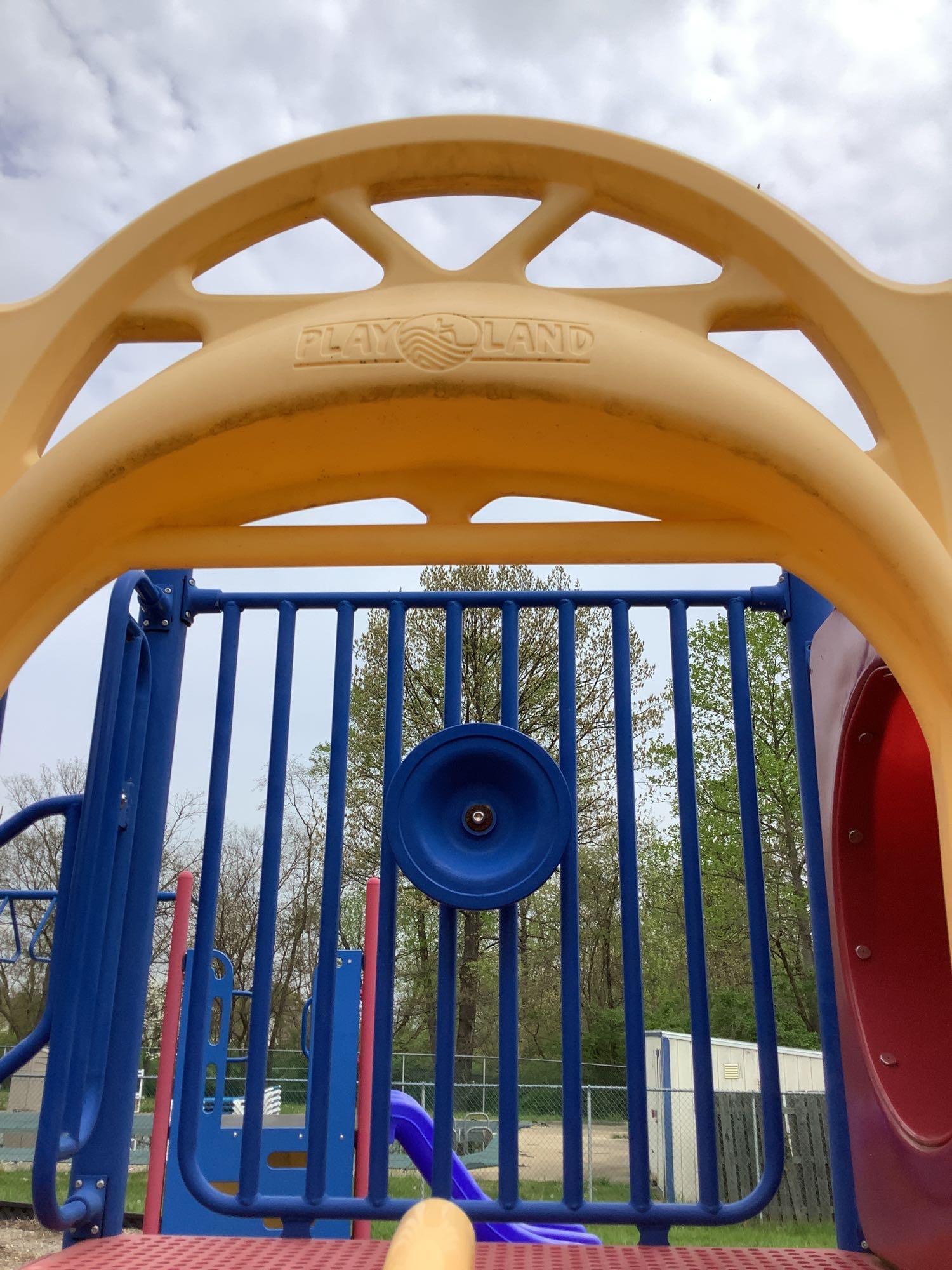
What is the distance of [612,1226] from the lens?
676 centimetres

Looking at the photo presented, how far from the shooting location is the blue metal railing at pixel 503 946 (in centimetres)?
149

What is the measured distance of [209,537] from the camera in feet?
3.80

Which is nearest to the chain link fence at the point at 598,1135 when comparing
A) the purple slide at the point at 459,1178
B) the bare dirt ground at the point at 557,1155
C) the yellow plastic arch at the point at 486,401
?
the bare dirt ground at the point at 557,1155

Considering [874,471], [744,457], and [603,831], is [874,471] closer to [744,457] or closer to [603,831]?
[744,457]

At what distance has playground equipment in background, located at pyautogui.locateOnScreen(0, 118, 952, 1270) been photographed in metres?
1.02

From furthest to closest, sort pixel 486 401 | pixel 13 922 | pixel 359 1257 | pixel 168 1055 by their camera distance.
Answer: pixel 13 922 → pixel 168 1055 → pixel 359 1257 → pixel 486 401

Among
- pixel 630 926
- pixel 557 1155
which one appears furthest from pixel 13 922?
pixel 557 1155

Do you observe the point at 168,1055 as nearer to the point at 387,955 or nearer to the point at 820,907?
the point at 387,955

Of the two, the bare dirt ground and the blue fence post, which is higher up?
the blue fence post

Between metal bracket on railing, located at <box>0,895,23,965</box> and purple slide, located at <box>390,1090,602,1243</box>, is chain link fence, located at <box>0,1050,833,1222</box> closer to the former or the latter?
metal bracket on railing, located at <box>0,895,23,965</box>

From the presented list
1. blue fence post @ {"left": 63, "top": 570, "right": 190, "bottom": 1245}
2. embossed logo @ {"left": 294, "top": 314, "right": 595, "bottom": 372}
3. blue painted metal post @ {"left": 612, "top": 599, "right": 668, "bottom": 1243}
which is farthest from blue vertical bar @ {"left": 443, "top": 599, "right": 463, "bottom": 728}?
embossed logo @ {"left": 294, "top": 314, "right": 595, "bottom": 372}

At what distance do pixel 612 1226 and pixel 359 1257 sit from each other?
6.43 meters

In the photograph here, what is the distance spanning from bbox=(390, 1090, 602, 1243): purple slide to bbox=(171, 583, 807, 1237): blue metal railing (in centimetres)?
84

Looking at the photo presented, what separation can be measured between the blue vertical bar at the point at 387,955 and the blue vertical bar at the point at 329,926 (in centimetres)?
8
